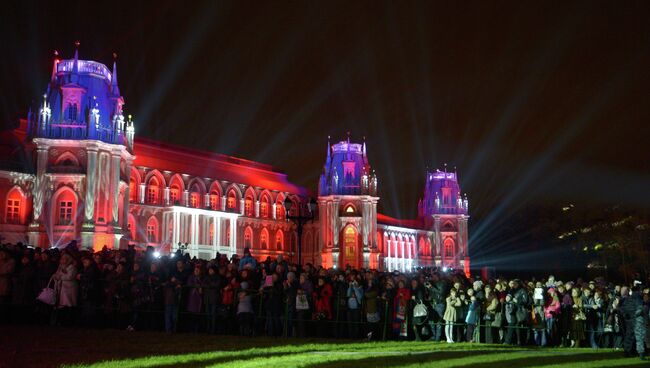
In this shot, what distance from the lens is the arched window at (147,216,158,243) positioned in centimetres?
6869

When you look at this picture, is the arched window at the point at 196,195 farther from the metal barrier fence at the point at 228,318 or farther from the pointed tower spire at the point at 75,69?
the metal barrier fence at the point at 228,318

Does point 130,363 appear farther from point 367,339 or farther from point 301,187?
point 301,187

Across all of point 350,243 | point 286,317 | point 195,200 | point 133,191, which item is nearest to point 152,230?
point 133,191

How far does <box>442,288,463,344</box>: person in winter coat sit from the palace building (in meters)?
14.0

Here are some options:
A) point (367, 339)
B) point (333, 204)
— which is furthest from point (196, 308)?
point (333, 204)

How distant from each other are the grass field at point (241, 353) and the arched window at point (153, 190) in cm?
5086

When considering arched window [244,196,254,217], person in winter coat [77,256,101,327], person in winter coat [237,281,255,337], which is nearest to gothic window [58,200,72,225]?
arched window [244,196,254,217]

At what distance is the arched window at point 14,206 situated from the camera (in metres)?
51.8

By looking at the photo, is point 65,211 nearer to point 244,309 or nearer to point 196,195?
point 196,195

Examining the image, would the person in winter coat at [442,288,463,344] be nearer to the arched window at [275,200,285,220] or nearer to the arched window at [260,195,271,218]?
the arched window at [260,195,271,218]

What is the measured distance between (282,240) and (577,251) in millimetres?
34619

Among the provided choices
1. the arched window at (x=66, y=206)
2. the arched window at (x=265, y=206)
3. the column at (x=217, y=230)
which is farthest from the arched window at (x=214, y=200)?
the arched window at (x=66, y=206)

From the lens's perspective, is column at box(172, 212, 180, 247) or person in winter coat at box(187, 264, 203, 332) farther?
column at box(172, 212, 180, 247)

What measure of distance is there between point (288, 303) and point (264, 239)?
6173 centimetres
